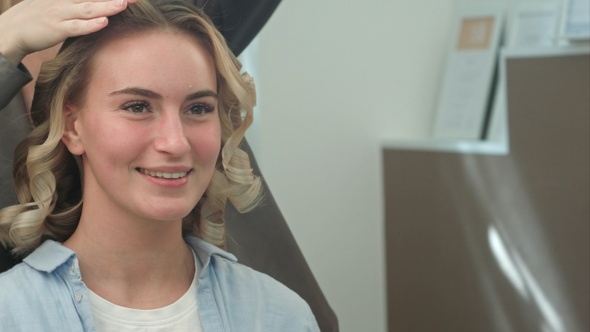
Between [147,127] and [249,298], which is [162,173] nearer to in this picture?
[147,127]

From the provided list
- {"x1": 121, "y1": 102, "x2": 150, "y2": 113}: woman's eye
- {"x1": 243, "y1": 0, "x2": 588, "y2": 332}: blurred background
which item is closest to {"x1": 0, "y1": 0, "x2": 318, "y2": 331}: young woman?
{"x1": 121, "y1": 102, "x2": 150, "y2": 113}: woman's eye

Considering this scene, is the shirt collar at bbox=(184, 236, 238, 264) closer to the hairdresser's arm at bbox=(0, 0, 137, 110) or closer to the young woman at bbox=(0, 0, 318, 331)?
the young woman at bbox=(0, 0, 318, 331)

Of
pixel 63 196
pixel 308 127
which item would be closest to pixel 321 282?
pixel 308 127

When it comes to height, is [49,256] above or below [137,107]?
below

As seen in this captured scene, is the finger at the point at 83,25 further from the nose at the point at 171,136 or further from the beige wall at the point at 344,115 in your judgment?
the beige wall at the point at 344,115

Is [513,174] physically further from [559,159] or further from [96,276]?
[96,276]

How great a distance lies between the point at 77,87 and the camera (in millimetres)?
1353

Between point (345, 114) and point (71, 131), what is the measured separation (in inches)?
70.0

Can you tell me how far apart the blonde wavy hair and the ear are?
2 centimetres

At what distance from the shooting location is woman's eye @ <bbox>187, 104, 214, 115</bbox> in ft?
4.44

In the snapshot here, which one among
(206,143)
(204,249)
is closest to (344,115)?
(204,249)

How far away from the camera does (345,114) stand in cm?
308

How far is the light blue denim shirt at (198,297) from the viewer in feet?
4.16

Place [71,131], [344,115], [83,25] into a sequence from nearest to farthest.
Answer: [83,25]
[71,131]
[344,115]
